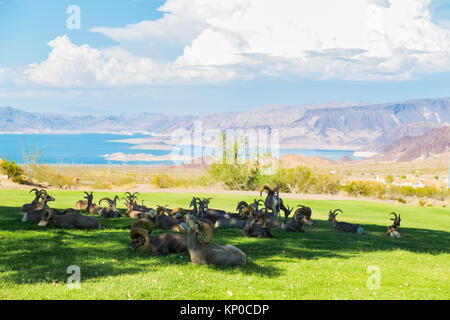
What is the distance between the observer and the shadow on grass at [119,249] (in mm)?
9297

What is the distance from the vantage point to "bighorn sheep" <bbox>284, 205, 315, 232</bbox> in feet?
55.2

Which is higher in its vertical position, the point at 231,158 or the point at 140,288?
the point at 231,158

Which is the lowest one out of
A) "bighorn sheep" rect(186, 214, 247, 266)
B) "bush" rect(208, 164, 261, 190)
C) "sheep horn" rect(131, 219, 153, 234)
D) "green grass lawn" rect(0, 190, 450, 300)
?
"green grass lawn" rect(0, 190, 450, 300)

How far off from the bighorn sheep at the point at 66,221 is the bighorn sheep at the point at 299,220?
284 inches

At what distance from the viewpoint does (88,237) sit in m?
12.7

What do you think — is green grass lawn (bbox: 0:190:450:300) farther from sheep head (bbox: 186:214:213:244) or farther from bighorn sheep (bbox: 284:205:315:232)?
bighorn sheep (bbox: 284:205:315:232)

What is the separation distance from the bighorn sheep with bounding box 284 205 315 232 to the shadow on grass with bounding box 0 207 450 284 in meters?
0.50

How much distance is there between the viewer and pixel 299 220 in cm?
1808

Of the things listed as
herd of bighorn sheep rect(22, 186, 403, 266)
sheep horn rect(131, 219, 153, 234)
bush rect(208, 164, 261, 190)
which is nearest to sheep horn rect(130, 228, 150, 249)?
herd of bighorn sheep rect(22, 186, 403, 266)

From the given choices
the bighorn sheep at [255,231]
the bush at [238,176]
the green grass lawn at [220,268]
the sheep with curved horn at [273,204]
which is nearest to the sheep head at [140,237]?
Answer: the green grass lawn at [220,268]

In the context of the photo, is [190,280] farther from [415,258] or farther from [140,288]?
[415,258]

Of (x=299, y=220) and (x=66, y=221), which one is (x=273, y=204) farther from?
(x=66, y=221)
